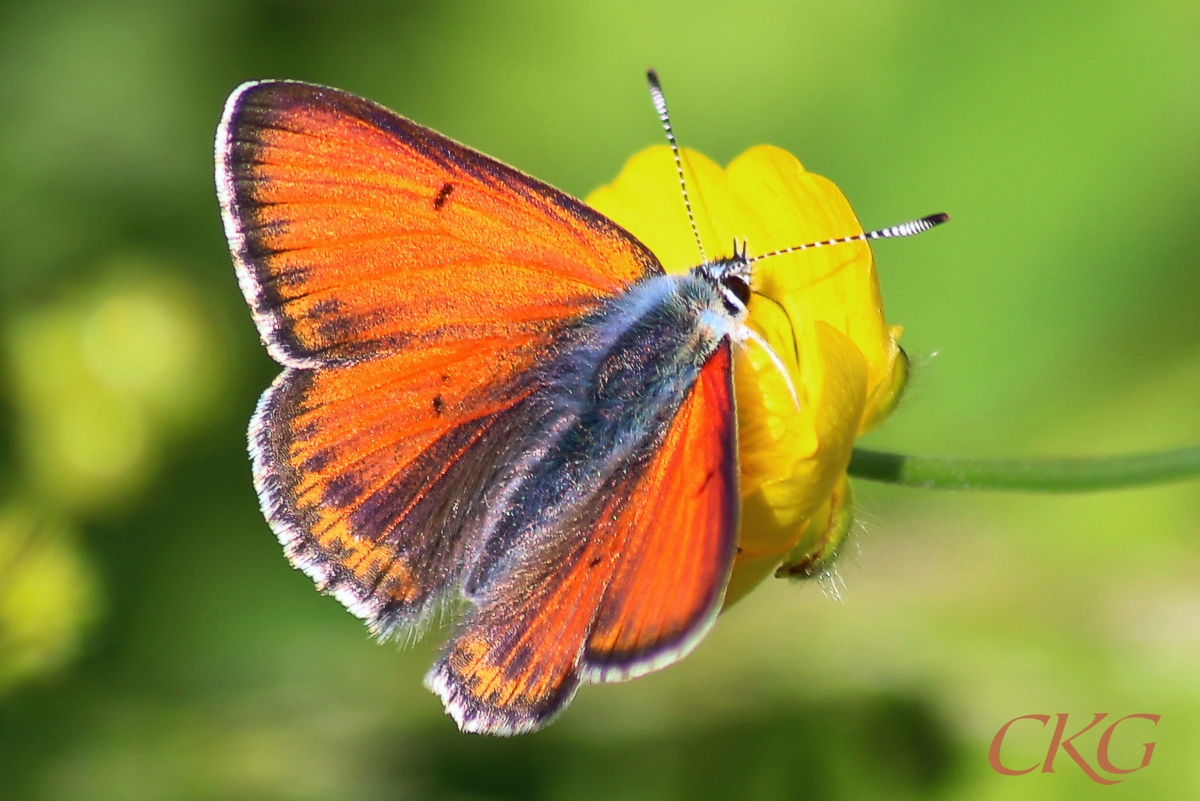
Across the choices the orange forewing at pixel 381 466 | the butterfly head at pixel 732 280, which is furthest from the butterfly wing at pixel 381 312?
the butterfly head at pixel 732 280

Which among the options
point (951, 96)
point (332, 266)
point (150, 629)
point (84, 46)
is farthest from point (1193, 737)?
point (84, 46)

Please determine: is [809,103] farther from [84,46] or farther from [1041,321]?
[84,46]

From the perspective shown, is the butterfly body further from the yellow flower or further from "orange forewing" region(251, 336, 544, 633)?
the yellow flower

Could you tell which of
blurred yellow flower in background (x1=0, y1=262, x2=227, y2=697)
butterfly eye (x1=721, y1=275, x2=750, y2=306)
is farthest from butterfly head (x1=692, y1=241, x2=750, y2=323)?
blurred yellow flower in background (x1=0, y1=262, x2=227, y2=697)

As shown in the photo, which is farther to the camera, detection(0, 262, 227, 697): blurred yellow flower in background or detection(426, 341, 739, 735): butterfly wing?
detection(0, 262, 227, 697): blurred yellow flower in background

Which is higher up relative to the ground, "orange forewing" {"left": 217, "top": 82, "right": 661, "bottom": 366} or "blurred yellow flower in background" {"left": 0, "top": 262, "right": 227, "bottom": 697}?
"orange forewing" {"left": 217, "top": 82, "right": 661, "bottom": 366}

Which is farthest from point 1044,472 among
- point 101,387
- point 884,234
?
point 101,387

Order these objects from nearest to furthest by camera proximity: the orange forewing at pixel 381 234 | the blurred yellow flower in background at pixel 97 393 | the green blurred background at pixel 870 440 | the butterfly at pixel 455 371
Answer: the butterfly at pixel 455 371 < the orange forewing at pixel 381 234 < the blurred yellow flower in background at pixel 97 393 < the green blurred background at pixel 870 440

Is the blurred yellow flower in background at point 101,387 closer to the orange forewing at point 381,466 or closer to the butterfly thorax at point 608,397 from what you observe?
the orange forewing at point 381,466
